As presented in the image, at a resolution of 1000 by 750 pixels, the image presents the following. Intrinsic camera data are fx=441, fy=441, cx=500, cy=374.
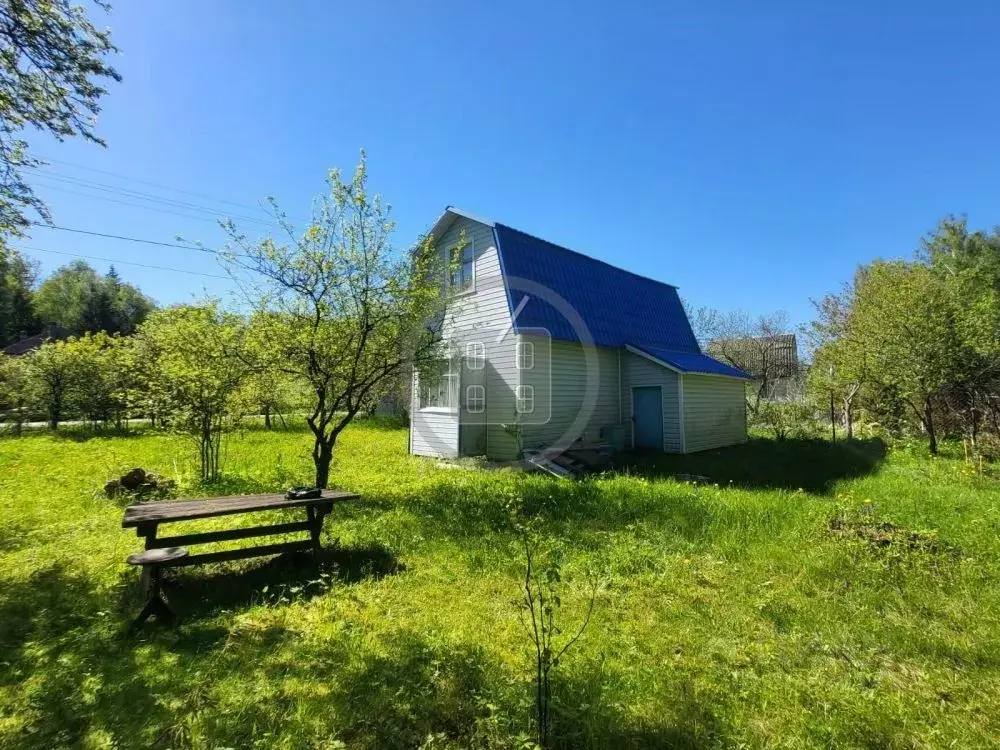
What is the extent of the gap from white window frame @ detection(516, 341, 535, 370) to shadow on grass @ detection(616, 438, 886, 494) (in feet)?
12.2

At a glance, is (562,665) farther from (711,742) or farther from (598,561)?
(598,561)

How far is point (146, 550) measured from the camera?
423 cm

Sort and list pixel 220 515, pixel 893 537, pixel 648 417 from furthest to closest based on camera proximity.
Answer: pixel 648 417 → pixel 893 537 → pixel 220 515

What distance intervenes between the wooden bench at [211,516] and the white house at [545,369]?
19.8ft

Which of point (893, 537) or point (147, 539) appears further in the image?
point (893, 537)

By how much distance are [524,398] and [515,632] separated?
8.58 meters

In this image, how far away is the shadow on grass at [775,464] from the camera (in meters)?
10.5

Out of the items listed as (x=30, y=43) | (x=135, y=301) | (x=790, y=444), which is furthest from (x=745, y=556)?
(x=135, y=301)

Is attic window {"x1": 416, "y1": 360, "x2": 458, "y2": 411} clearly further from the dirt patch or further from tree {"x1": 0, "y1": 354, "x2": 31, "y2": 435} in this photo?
tree {"x1": 0, "y1": 354, "x2": 31, "y2": 435}

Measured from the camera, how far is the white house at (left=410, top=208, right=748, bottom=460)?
1221 centimetres

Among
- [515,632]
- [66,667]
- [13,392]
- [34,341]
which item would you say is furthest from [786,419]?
[34,341]

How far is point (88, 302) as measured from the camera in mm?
44625

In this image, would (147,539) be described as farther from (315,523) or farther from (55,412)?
(55,412)

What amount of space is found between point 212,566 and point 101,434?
1749cm
